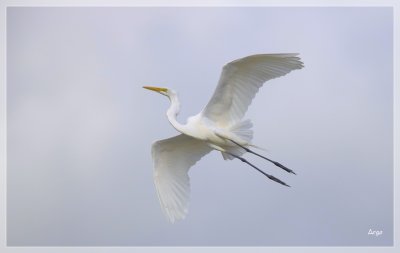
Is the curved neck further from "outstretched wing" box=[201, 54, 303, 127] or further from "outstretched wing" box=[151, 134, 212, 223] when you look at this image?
"outstretched wing" box=[151, 134, 212, 223]

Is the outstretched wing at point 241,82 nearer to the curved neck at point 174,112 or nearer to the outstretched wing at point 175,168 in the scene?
the curved neck at point 174,112

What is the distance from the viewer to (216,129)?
278 inches

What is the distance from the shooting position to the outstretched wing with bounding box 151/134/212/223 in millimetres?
7223

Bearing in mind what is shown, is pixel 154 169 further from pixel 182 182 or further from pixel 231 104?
pixel 231 104

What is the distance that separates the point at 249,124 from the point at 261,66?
0.49m

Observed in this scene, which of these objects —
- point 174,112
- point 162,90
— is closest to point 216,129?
point 174,112

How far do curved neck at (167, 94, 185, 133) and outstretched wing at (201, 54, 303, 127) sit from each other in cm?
21

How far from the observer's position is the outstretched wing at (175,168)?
7.22 m

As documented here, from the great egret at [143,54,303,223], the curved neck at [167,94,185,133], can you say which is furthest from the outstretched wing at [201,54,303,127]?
the curved neck at [167,94,185,133]

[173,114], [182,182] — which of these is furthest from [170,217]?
[173,114]

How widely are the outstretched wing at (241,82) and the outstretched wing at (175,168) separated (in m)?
0.41

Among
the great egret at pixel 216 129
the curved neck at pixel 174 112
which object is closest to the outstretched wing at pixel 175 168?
the great egret at pixel 216 129

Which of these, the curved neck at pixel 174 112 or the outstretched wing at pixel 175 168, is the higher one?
the curved neck at pixel 174 112

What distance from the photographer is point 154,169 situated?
7.36 meters
